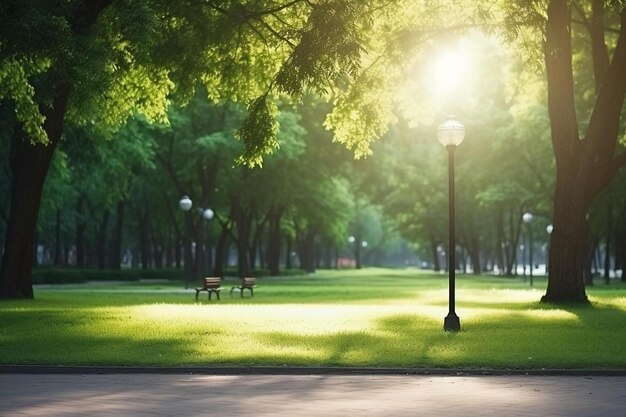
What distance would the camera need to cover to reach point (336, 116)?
30.1 metres

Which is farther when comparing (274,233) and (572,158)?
(274,233)

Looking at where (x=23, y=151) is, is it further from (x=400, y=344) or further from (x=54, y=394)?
(x=54, y=394)

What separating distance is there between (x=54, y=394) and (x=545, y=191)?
160 feet

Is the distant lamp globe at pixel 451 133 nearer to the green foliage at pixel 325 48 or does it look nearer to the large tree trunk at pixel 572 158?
the green foliage at pixel 325 48

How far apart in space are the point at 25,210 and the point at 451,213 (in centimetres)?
1425

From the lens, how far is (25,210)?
97.0ft

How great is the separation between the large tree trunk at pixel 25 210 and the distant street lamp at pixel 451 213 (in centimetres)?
1284

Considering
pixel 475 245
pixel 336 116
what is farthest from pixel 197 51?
pixel 475 245

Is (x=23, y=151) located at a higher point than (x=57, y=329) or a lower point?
higher

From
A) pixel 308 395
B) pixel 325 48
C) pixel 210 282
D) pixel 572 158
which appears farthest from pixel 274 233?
pixel 308 395

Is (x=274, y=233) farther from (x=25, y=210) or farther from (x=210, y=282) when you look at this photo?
(x=25, y=210)

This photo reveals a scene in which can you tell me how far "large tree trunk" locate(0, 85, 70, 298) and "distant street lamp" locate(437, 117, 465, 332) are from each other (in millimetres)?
12838

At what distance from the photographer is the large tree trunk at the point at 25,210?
29250 millimetres

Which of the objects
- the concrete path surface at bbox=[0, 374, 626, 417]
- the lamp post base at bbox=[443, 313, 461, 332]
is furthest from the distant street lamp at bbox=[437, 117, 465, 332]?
the concrete path surface at bbox=[0, 374, 626, 417]
